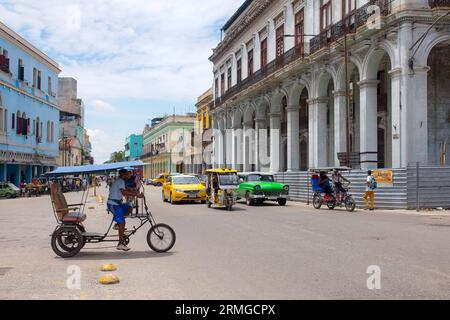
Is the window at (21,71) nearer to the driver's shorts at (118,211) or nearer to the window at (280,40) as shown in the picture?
the window at (280,40)

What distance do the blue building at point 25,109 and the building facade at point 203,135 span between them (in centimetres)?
1757

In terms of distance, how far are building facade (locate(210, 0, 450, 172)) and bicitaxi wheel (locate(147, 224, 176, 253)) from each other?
14541mm

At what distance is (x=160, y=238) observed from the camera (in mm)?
10172

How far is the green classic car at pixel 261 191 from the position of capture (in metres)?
25.1

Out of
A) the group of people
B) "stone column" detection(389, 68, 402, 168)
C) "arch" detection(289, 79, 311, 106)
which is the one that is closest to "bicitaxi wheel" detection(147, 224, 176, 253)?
the group of people

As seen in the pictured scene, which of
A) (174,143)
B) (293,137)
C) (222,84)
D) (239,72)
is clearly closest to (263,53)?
(239,72)

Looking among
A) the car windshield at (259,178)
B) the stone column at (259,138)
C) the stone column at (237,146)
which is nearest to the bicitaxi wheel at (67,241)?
the car windshield at (259,178)

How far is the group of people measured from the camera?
21.9 m

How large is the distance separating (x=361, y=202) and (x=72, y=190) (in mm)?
42433

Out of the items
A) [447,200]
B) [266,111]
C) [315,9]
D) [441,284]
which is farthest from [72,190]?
[441,284]

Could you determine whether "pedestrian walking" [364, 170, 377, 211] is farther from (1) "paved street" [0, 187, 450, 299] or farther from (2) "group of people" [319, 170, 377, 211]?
(1) "paved street" [0, 187, 450, 299]

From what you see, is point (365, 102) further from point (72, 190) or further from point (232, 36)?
point (72, 190)

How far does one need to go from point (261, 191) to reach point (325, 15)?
12.5 meters
